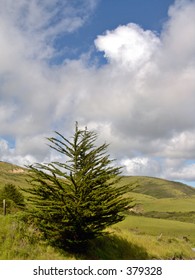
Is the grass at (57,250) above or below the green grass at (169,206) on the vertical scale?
below

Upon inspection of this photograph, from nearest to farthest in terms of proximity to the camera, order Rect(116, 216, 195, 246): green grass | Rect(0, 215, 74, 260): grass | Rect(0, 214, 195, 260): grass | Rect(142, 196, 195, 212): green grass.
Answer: Rect(0, 215, 74, 260): grass
Rect(0, 214, 195, 260): grass
Rect(116, 216, 195, 246): green grass
Rect(142, 196, 195, 212): green grass

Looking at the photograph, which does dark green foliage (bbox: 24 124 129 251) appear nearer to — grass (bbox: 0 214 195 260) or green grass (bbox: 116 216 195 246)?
grass (bbox: 0 214 195 260)

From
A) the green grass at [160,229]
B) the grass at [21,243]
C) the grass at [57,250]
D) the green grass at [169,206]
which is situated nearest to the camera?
the grass at [21,243]

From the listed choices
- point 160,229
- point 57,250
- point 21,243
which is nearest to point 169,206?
point 160,229

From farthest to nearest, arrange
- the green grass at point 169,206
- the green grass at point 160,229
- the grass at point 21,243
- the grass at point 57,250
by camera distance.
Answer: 1. the green grass at point 169,206
2. the green grass at point 160,229
3. the grass at point 57,250
4. the grass at point 21,243

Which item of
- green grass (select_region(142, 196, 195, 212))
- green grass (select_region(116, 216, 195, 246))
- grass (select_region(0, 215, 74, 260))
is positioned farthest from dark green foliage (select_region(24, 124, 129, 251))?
green grass (select_region(142, 196, 195, 212))

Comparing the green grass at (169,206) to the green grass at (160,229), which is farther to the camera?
the green grass at (169,206)

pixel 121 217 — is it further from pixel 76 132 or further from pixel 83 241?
pixel 76 132

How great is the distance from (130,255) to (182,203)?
467 ft

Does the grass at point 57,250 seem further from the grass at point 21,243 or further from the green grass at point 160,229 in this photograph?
the green grass at point 160,229

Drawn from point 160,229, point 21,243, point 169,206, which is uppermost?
point 169,206

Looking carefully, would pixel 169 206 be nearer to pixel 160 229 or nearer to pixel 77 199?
pixel 160 229

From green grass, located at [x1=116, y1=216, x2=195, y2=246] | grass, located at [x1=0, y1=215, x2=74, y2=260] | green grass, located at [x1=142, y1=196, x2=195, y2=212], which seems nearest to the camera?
grass, located at [x1=0, y1=215, x2=74, y2=260]

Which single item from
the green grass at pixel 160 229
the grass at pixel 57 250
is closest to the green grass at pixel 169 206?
the green grass at pixel 160 229
